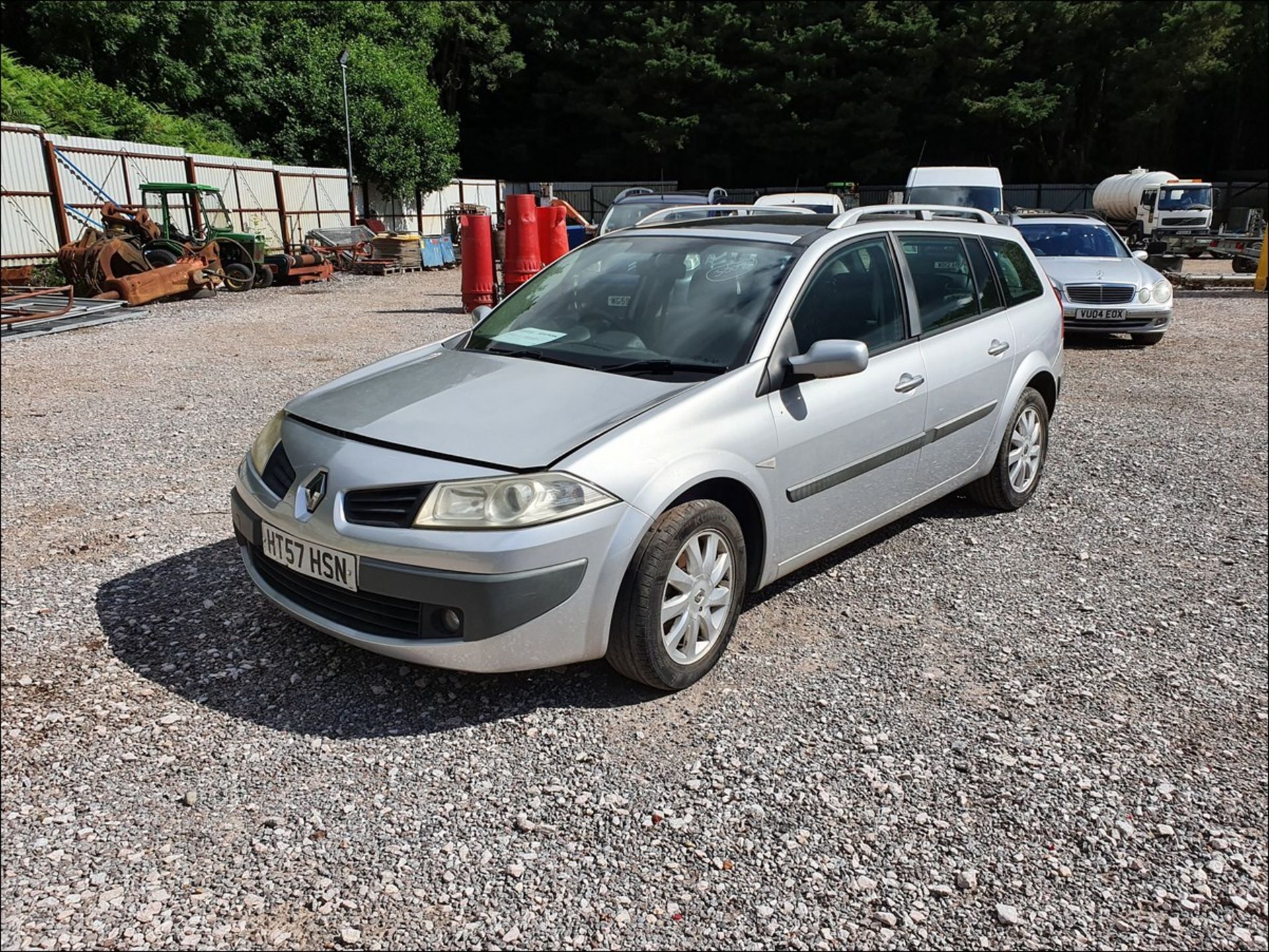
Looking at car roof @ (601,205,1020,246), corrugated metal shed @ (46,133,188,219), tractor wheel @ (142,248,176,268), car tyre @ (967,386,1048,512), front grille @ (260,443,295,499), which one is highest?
corrugated metal shed @ (46,133,188,219)

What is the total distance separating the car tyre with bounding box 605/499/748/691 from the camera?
10.3 feet

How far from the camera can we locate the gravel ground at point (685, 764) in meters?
2.40

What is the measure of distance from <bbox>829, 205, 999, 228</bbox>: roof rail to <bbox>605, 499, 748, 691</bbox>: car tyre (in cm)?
172

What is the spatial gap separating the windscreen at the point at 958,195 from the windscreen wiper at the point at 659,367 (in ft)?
54.8

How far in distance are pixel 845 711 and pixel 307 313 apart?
1380cm

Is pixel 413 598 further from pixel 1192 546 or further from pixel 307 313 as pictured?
pixel 307 313

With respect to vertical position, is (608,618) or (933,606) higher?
Answer: (608,618)

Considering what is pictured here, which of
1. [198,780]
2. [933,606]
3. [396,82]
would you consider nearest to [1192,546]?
[933,606]

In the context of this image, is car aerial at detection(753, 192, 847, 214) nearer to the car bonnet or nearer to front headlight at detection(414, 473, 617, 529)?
the car bonnet

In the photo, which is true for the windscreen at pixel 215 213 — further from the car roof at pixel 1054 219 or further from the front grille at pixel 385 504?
the front grille at pixel 385 504

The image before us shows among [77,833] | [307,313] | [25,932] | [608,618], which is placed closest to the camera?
[25,932]

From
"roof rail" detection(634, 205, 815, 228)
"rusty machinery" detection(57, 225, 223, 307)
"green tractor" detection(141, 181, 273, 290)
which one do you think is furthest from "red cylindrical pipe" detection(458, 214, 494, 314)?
"green tractor" detection(141, 181, 273, 290)

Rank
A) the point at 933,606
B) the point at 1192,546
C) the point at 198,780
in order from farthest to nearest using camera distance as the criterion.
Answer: the point at 1192,546
the point at 933,606
the point at 198,780

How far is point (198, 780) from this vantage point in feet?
9.36
